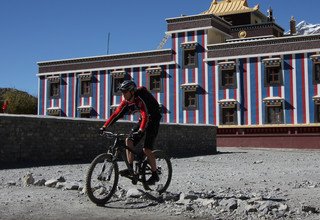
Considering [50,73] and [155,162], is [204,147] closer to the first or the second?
[155,162]

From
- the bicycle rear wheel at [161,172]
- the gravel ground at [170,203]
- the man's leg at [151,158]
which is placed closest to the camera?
the gravel ground at [170,203]

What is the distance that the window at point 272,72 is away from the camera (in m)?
30.7

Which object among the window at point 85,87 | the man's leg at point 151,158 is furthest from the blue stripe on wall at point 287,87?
the man's leg at point 151,158

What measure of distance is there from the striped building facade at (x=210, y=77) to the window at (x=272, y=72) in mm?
68

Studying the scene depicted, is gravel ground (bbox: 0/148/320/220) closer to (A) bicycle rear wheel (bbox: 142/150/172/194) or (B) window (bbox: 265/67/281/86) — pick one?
(A) bicycle rear wheel (bbox: 142/150/172/194)

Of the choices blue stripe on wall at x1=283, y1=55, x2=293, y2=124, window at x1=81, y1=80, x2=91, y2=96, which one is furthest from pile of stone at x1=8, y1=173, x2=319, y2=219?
window at x1=81, y1=80, x2=91, y2=96

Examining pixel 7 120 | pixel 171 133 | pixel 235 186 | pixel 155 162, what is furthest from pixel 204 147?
pixel 155 162

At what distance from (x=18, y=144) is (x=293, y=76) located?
2193 cm

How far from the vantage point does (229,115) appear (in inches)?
1283

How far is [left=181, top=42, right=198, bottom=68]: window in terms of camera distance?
Result: 3362 cm

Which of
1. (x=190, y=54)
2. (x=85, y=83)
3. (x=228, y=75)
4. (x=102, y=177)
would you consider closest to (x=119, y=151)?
(x=102, y=177)

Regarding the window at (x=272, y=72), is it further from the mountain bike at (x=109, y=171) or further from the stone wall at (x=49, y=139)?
the mountain bike at (x=109, y=171)

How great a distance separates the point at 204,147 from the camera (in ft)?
74.6

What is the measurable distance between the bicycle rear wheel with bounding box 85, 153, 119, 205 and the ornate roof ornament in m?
36.8
